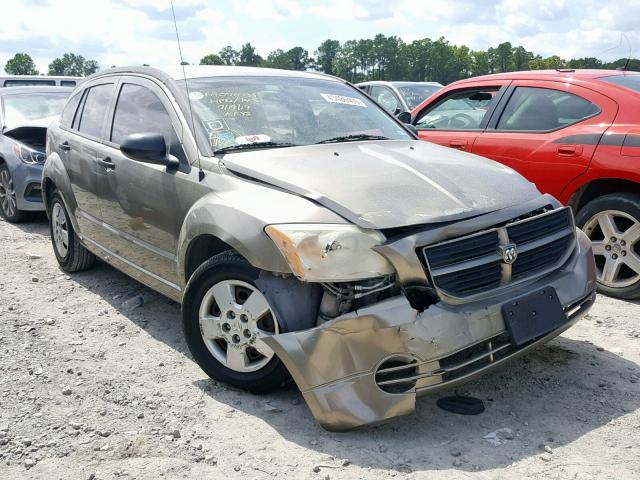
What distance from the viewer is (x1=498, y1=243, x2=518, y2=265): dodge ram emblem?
3213mm

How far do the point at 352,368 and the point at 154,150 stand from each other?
71.4 inches

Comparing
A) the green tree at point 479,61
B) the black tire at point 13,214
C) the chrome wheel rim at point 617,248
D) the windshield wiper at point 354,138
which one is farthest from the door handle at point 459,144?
the green tree at point 479,61

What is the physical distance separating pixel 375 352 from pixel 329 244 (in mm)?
518

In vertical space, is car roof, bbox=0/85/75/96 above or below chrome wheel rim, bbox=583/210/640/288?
above

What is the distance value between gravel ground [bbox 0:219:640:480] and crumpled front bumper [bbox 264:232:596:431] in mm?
211

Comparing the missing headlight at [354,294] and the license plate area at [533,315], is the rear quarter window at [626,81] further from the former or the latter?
the missing headlight at [354,294]

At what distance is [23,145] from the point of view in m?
8.10

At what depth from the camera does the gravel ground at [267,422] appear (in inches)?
114

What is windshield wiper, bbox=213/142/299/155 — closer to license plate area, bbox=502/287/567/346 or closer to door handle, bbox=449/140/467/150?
license plate area, bbox=502/287/567/346

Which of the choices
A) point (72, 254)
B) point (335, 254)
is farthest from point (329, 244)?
point (72, 254)

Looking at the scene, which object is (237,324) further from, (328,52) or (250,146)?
(328,52)

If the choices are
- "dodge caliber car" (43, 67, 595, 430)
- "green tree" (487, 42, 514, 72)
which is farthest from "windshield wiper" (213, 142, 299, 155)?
"green tree" (487, 42, 514, 72)

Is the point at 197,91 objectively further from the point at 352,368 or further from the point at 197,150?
the point at 352,368

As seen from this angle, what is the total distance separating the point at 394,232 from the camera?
3076 millimetres
